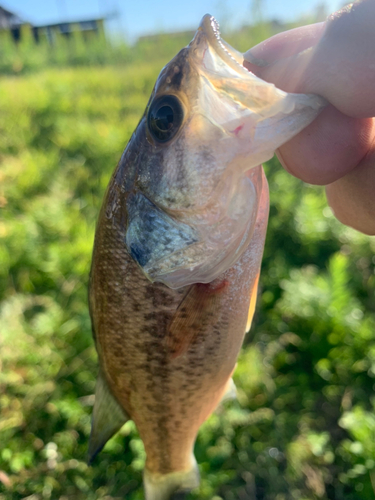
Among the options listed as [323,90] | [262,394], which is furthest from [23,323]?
[323,90]

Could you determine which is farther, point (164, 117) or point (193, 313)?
point (193, 313)

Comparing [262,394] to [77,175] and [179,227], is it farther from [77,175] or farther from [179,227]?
[77,175]

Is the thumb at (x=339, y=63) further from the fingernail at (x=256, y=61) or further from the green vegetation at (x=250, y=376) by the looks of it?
the green vegetation at (x=250, y=376)

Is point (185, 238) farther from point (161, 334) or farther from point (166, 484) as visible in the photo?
point (166, 484)

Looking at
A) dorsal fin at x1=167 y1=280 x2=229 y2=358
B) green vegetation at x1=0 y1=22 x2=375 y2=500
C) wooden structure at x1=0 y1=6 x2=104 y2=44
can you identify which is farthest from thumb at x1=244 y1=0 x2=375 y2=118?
wooden structure at x1=0 y1=6 x2=104 y2=44

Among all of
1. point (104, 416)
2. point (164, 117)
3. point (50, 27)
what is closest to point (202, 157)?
point (164, 117)

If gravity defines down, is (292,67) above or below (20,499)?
above

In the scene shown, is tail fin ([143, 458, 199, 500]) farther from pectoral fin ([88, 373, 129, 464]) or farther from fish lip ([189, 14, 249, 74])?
fish lip ([189, 14, 249, 74])
